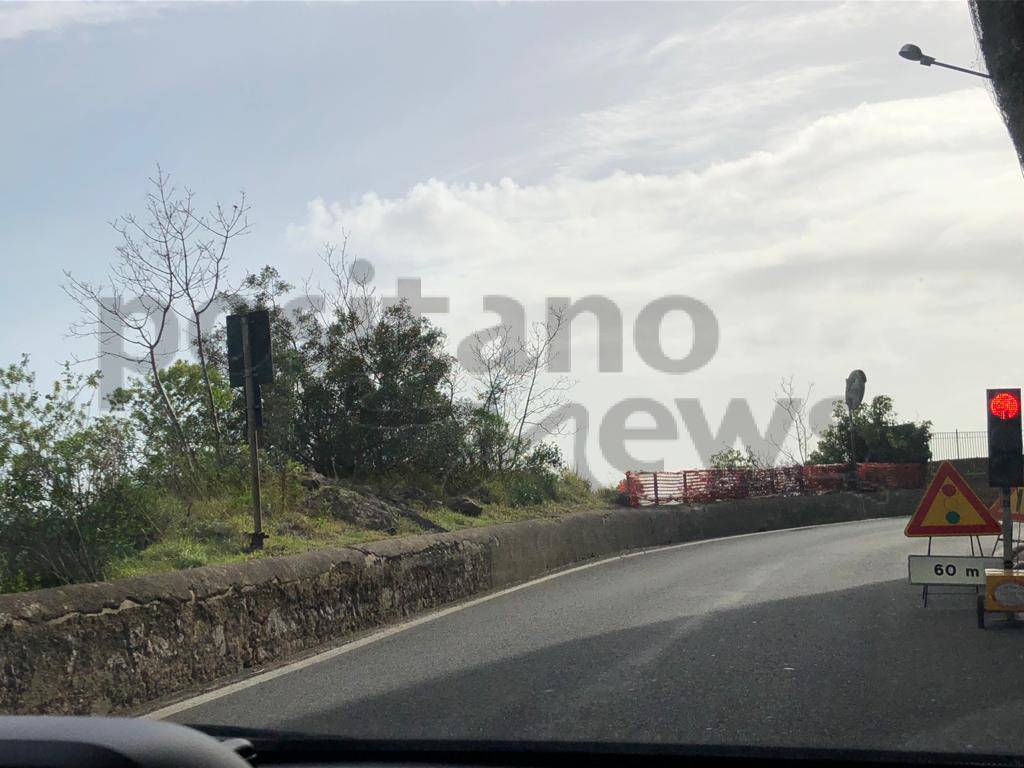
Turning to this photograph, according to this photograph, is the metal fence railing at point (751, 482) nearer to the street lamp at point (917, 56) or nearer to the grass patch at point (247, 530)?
the grass patch at point (247, 530)

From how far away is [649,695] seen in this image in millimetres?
6262

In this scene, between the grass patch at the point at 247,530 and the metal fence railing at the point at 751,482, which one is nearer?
the grass patch at the point at 247,530

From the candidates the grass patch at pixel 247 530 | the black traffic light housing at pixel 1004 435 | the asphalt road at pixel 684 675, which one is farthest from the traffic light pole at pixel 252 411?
the black traffic light housing at pixel 1004 435

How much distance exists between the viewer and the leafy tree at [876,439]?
133 ft

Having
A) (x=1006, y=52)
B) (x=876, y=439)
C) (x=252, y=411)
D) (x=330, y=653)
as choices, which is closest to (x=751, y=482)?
(x=876, y=439)

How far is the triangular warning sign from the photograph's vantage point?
31.3 ft

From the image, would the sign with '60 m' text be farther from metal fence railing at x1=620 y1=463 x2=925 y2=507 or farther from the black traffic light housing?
metal fence railing at x1=620 y1=463 x2=925 y2=507

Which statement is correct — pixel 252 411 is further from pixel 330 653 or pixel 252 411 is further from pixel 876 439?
pixel 876 439

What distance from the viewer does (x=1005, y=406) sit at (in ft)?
29.5

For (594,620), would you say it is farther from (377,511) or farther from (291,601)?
(377,511)

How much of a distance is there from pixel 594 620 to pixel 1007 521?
3.63 metres

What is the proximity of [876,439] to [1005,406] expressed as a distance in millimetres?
33233

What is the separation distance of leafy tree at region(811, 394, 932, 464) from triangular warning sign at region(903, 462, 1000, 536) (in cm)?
3097

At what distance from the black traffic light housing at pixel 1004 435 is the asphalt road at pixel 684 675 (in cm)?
125
